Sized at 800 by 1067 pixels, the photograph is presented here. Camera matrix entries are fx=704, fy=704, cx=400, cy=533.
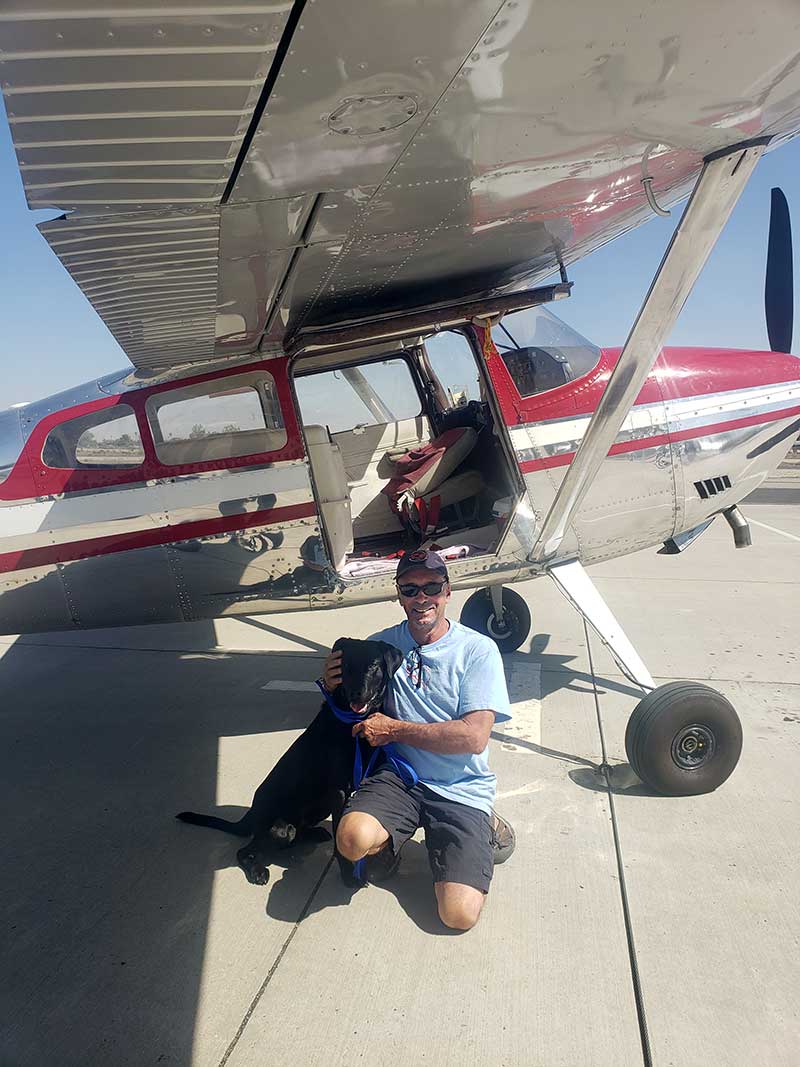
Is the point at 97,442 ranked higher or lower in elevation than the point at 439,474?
higher

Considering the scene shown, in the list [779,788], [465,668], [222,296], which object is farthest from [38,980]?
[779,788]

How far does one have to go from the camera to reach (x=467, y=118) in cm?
170

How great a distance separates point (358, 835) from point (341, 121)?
88.3 inches

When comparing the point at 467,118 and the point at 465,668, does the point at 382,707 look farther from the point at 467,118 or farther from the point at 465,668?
the point at 467,118

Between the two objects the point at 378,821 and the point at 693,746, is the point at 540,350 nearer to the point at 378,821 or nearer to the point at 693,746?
the point at 693,746

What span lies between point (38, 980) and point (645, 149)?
11.1ft

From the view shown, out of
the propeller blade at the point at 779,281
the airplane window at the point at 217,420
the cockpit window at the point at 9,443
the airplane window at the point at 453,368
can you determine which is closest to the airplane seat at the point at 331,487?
the airplane window at the point at 217,420

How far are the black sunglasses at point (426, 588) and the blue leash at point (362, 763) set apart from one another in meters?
0.53

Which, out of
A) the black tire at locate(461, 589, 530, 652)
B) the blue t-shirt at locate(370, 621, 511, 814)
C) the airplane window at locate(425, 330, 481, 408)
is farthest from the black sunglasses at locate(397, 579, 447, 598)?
the black tire at locate(461, 589, 530, 652)

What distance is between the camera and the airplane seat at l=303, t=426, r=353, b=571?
4.01 m

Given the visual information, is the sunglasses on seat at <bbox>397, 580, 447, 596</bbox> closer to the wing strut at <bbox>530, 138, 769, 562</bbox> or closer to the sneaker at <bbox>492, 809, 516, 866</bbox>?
the sneaker at <bbox>492, 809, 516, 866</bbox>

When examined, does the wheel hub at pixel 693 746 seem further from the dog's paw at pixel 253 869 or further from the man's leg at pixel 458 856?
the dog's paw at pixel 253 869

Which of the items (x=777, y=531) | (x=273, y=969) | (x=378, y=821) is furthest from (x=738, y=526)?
(x=777, y=531)

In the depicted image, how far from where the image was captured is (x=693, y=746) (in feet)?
10.9
